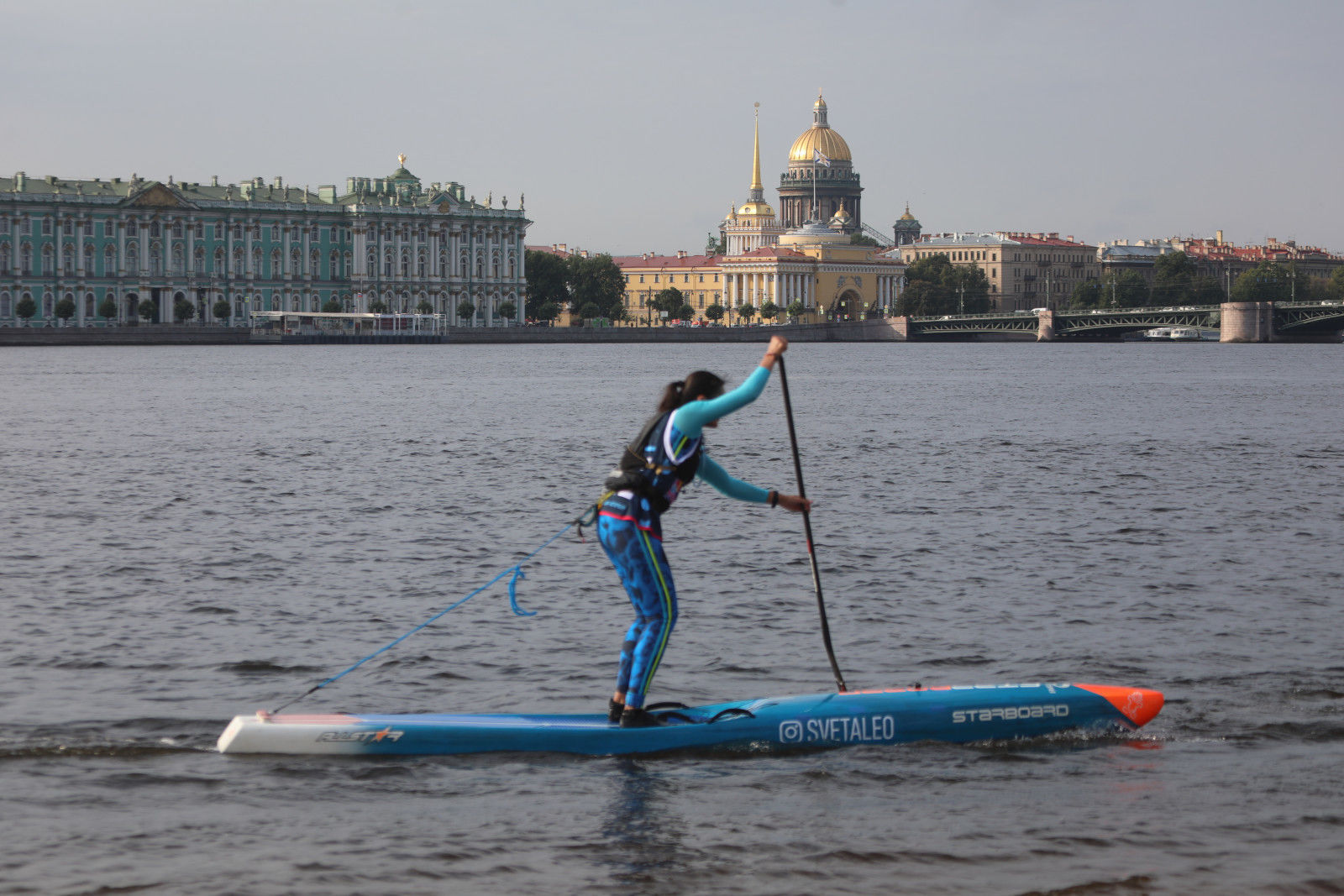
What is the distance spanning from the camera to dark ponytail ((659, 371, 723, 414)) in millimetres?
6902

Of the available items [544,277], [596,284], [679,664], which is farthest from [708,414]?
[596,284]

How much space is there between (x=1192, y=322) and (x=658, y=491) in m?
108

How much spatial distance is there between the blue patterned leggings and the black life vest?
145mm

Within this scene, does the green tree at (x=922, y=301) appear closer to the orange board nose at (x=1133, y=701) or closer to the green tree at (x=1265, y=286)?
the green tree at (x=1265, y=286)

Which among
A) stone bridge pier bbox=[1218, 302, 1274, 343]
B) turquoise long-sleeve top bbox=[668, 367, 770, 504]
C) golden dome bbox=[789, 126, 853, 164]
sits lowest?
Answer: turquoise long-sleeve top bbox=[668, 367, 770, 504]

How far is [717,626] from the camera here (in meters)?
11.3

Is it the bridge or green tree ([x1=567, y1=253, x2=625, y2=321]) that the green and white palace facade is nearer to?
green tree ([x1=567, y1=253, x2=625, y2=321])

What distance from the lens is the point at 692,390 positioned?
6922 millimetres

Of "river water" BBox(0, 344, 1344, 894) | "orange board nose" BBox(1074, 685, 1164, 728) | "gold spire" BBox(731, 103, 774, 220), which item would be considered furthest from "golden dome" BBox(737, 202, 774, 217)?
"orange board nose" BBox(1074, 685, 1164, 728)

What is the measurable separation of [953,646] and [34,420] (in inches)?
1152

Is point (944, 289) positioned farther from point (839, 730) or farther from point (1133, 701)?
point (839, 730)

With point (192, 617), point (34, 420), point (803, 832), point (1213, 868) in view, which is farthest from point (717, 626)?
point (34, 420)

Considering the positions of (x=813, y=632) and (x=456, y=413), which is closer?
(x=813, y=632)

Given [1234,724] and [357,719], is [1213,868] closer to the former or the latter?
[1234,724]
